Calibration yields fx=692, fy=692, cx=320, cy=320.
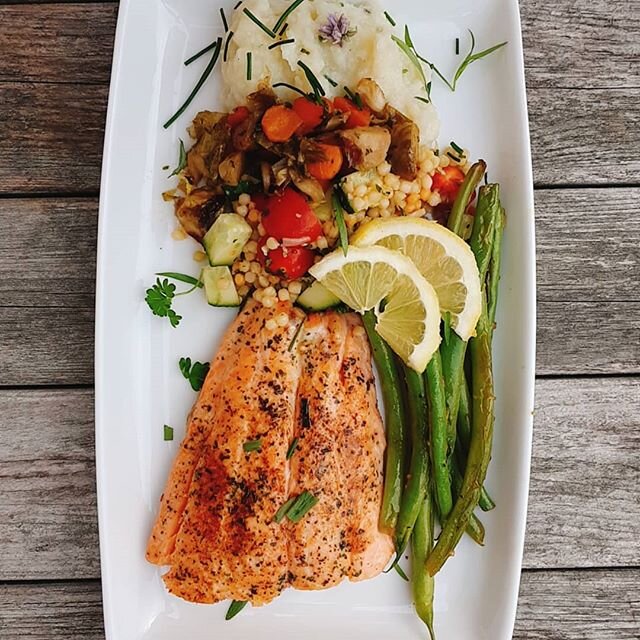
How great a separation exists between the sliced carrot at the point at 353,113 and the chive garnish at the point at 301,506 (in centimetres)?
148

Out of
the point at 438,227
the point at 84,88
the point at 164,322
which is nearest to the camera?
the point at 438,227

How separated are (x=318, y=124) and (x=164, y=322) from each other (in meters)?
1.06

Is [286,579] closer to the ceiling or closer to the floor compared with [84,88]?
closer to the floor

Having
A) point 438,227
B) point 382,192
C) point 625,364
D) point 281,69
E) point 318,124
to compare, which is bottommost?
point 625,364

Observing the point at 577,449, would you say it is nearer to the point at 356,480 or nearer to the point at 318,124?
the point at 356,480

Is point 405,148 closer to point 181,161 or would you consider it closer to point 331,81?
point 331,81

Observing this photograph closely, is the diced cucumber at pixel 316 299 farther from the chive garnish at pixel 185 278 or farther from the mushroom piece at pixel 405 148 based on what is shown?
the mushroom piece at pixel 405 148

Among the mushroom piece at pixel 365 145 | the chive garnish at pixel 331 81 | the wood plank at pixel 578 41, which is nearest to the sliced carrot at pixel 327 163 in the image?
the mushroom piece at pixel 365 145

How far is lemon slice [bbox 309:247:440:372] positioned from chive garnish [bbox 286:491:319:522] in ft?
2.19

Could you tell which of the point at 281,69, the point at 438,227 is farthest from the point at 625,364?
the point at 281,69

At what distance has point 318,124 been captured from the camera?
2.79 meters

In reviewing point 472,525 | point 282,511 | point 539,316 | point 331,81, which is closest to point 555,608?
point 472,525

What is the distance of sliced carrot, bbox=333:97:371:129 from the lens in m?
2.78

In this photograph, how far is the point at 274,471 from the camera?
2.77 m
